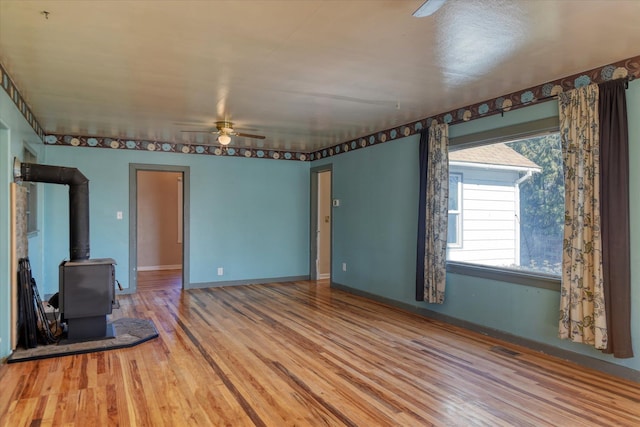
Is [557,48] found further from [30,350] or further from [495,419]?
[30,350]

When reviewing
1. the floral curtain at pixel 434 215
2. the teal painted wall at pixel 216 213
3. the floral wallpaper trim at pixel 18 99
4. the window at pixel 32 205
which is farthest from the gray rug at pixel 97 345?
the floral curtain at pixel 434 215

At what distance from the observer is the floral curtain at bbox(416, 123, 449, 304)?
182 inches

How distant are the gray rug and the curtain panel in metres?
3.93

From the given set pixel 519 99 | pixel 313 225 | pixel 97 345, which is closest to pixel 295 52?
pixel 519 99

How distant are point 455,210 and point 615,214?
182 cm

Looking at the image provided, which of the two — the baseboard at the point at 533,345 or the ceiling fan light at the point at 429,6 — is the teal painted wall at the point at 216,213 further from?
the ceiling fan light at the point at 429,6

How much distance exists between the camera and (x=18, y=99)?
12.6ft

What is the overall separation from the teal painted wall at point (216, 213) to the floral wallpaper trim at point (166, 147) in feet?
0.25

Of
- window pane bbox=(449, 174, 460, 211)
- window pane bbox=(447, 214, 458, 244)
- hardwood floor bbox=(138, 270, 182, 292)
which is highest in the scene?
window pane bbox=(449, 174, 460, 211)

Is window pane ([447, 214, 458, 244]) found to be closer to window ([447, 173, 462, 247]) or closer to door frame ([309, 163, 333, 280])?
window ([447, 173, 462, 247])

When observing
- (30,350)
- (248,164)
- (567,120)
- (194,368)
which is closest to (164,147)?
(248,164)

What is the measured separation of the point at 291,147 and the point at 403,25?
467 cm

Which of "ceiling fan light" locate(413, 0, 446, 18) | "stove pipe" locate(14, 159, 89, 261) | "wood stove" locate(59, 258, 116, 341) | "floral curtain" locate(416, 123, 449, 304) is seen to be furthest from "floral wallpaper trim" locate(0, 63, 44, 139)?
"floral curtain" locate(416, 123, 449, 304)

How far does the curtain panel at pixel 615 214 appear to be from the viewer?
3064mm
